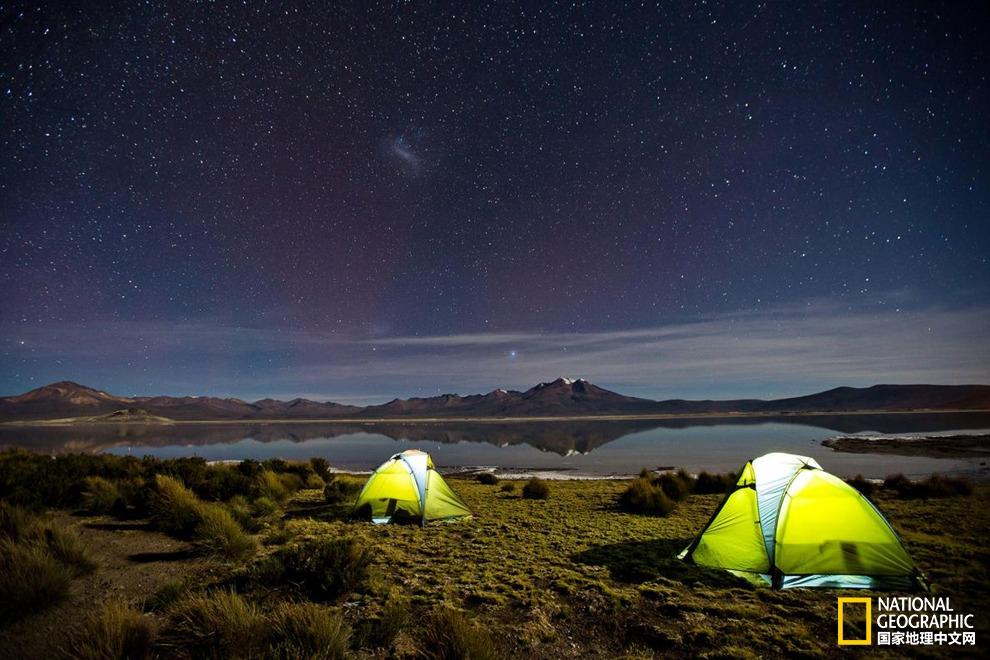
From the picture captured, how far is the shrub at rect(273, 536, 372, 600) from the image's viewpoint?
6.16 m

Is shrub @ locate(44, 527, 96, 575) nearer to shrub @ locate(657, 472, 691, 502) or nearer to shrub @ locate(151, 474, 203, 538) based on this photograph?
Answer: shrub @ locate(151, 474, 203, 538)

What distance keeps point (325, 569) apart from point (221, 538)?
2.86 metres

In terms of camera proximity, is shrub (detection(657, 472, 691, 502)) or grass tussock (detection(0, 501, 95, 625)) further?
shrub (detection(657, 472, 691, 502))

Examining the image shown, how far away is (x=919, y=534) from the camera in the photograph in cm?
941

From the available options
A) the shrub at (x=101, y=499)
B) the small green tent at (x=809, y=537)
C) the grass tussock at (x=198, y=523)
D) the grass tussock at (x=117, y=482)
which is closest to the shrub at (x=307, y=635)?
the grass tussock at (x=198, y=523)

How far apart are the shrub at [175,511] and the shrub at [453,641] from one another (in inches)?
265

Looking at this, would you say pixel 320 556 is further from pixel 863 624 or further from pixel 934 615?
pixel 934 615

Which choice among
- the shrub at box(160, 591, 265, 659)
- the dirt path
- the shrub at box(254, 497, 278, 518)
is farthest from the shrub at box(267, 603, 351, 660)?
the shrub at box(254, 497, 278, 518)

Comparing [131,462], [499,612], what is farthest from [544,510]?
[131,462]

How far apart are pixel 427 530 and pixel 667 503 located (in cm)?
712

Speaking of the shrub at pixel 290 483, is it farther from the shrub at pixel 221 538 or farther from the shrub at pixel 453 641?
the shrub at pixel 453 641

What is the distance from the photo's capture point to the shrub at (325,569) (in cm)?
616

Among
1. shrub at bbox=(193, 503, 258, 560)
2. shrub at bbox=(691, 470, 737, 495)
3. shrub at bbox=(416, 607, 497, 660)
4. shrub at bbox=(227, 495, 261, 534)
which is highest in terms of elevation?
shrub at bbox=(416, 607, 497, 660)

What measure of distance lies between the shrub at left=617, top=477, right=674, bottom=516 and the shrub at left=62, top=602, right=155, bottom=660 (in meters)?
11.7
